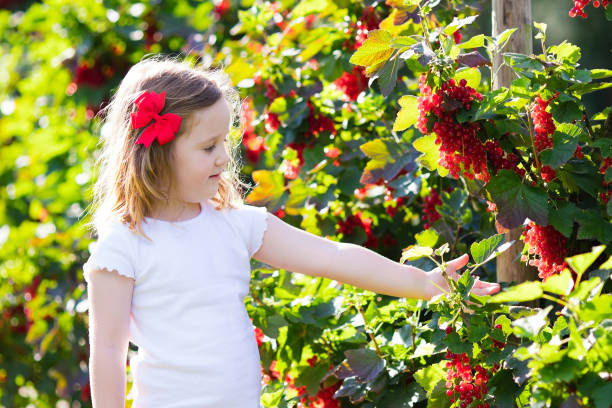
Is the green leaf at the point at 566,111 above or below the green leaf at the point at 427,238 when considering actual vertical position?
above

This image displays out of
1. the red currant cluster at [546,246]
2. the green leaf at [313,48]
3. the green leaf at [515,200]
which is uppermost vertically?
the green leaf at [515,200]

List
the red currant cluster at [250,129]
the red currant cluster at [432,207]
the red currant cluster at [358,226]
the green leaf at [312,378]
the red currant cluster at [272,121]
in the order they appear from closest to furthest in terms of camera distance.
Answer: the green leaf at [312,378]
the red currant cluster at [432,207]
the red currant cluster at [358,226]
the red currant cluster at [272,121]
the red currant cluster at [250,129]

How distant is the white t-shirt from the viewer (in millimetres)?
1555

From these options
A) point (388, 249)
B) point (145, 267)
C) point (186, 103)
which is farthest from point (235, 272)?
point (388, 249)

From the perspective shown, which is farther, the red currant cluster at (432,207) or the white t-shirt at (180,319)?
the red currant cluster at (432,207)

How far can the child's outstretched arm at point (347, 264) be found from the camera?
1655 mm

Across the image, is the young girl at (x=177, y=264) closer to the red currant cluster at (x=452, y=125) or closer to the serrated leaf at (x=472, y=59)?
the red currant cluster at (x=452, y=125)

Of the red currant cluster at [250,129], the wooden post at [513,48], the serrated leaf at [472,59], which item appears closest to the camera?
the serrated leaf at [472,59]

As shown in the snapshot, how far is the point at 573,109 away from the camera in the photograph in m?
1.52

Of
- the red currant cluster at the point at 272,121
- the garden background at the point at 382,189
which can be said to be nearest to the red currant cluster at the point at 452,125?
the garden background at the point at 382,189

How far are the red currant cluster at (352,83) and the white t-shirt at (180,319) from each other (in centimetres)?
96

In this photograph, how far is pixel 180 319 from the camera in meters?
1.56

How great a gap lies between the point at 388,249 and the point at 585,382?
125cm

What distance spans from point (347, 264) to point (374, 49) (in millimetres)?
434
